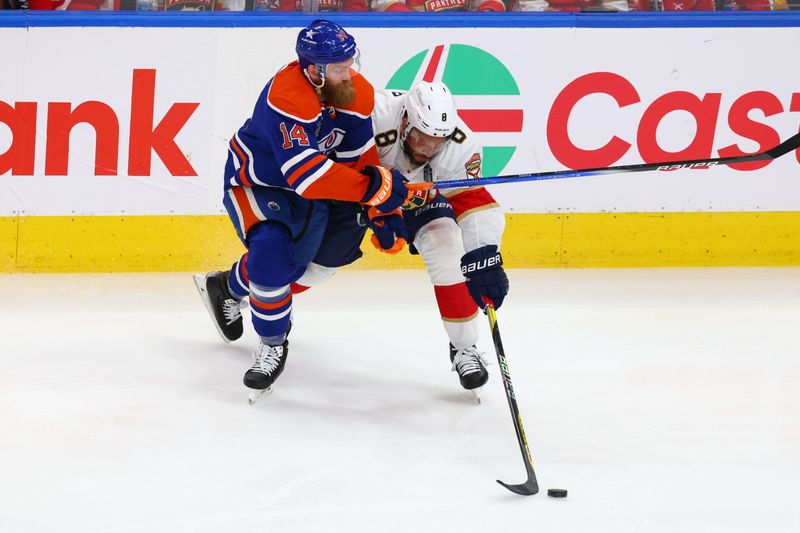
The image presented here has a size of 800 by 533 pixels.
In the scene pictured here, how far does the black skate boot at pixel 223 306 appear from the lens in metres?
3.55

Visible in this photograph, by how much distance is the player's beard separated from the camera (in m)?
2.93

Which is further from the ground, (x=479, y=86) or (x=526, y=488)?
(x=479, y=86)

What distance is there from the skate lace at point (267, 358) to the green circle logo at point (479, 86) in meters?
1.97

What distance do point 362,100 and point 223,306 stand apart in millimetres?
969

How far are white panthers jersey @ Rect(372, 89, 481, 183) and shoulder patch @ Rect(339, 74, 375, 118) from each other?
0.05 metres

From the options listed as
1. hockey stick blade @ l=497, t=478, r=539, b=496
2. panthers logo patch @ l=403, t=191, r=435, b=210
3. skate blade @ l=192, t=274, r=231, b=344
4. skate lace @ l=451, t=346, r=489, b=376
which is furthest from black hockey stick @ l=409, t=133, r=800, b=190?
skate blade @ l=192, t=274, r=231, b=344

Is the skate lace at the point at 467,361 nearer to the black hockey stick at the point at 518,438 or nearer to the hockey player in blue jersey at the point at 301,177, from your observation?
the black hockey stick at the point at 518,438

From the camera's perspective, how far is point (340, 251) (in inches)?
128

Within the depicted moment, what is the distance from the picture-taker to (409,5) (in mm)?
4840

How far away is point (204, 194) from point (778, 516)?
3211 millimetres

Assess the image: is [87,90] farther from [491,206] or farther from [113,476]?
[113,476]

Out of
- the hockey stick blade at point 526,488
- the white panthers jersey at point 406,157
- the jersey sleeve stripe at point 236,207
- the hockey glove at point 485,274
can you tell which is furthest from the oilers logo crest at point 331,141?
the hockey stick blade at point 526,488

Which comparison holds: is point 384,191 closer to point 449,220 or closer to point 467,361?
point 449,220

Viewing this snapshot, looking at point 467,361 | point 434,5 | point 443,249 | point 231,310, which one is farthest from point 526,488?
point 434,5
